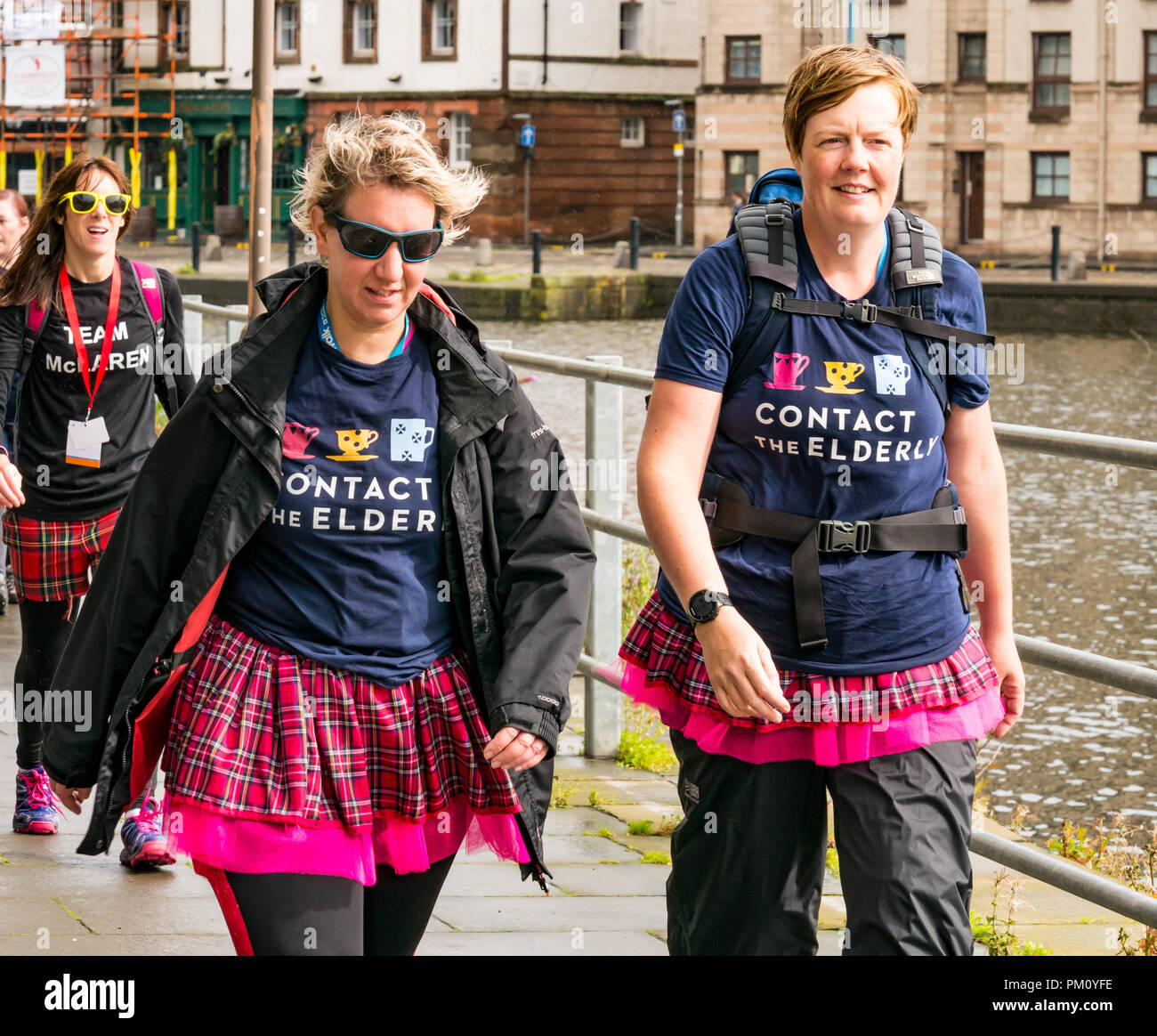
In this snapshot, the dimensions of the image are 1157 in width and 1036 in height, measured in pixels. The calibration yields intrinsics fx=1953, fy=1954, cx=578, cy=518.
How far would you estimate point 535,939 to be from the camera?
448cm

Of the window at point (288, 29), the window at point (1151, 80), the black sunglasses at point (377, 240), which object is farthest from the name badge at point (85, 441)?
the window at point (288, 29)

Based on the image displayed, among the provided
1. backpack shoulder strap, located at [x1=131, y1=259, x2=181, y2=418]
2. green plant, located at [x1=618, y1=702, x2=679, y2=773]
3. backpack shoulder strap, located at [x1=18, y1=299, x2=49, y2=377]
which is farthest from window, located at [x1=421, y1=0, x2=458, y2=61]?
backpack shoulder strap, located at [x1=18, y1=299, x2=49, y2=377]

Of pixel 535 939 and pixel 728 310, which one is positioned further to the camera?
pixel 535 939

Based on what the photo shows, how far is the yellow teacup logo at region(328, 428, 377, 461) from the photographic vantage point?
10.2 feet

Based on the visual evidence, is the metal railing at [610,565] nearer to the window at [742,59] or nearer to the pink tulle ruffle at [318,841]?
the pink tulle ruffle at [318,841]

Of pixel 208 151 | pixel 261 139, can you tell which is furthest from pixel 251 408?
pixel 208 151

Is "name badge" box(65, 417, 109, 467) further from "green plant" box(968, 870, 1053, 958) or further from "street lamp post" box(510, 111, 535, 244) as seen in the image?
"street lamp post" box(510, 111, 535, 244)

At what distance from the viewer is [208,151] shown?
53.2 meters

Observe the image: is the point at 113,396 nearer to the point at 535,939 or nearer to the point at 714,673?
the point at 535,939

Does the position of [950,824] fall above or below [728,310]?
below
